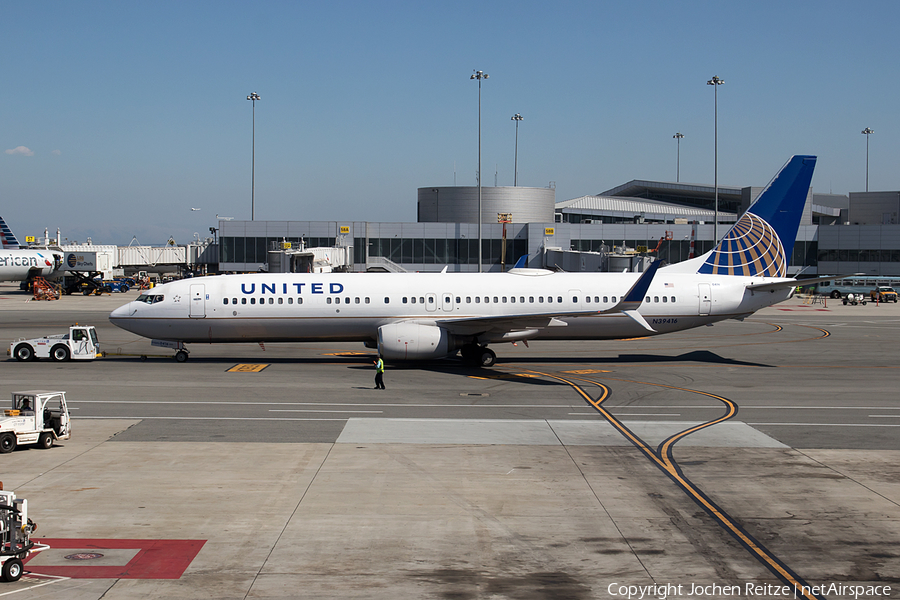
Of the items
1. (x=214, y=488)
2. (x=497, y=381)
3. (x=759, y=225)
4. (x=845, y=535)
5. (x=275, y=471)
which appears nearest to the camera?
(x=845, y=535)

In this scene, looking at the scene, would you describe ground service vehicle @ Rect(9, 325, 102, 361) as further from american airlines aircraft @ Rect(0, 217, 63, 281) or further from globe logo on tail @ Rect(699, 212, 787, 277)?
american airlines aircraft @ Rect(0, 217, 63, 281)

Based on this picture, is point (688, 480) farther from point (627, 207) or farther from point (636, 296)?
point (627, 207)

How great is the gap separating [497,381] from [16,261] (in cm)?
8631

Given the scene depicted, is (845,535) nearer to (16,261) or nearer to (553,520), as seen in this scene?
(553,520)

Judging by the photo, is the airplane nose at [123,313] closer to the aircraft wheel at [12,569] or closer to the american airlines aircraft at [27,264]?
the aircraft wheel at [12,569]

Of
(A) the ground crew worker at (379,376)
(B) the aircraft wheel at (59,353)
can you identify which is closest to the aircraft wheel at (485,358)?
(A) the ground crew worker at (379,376)

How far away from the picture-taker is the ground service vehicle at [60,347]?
3691cm

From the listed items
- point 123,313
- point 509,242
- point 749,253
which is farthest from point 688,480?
point 509,242

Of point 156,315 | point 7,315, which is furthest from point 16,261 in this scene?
point 156,315

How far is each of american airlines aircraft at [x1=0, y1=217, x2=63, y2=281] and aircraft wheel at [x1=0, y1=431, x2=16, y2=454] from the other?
8607 cm

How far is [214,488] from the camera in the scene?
1697 centimetres

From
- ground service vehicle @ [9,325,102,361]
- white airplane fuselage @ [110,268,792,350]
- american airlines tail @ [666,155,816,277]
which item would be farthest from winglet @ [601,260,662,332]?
ground service vehicle @ [9,325,102,361]

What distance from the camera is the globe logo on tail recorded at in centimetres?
4153

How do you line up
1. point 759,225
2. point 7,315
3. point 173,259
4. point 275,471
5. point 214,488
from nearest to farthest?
point 214,488, point 275,471, point 759,225, point 7,315, point 173,259
